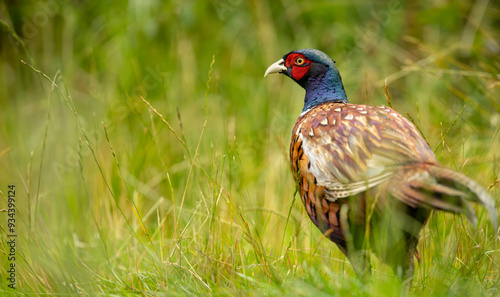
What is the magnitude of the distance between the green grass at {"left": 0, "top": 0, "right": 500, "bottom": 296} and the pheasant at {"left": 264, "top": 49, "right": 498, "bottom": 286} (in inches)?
8.1

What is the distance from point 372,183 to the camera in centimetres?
238

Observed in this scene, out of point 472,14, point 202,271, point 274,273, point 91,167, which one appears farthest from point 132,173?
point 472,14

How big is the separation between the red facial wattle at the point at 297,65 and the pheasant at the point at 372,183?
48 centimetres

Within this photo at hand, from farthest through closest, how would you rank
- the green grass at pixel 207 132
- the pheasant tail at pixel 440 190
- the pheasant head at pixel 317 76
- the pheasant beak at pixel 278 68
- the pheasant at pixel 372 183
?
the pheasant beak at pixel 278 68 < the pheasant head at pixel 317 76 < the green grass at pixel 207 132 < the pheasant at pixel 372 183 < the pheasant tail at pixel 440 190

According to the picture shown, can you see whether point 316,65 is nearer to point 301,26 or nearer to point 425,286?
point 425,286

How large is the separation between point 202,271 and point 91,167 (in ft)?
7.70

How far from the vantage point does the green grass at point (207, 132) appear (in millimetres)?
2717

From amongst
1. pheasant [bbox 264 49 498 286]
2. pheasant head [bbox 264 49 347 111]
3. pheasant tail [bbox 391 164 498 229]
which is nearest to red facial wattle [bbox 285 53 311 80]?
pheasant head [bbox 264 49 347 111]

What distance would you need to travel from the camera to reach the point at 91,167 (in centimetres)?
477

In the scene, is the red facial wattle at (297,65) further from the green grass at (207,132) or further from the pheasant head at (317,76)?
the green grass at (207,132)

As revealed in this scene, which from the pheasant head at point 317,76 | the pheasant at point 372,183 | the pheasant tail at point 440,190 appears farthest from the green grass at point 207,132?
the pheasant head at point 317,76

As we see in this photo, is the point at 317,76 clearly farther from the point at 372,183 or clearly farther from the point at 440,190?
the point at 440,190

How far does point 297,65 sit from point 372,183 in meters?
1.12

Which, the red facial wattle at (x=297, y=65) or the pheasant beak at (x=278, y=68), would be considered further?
the pheasant beak at (x=278, y=68)
